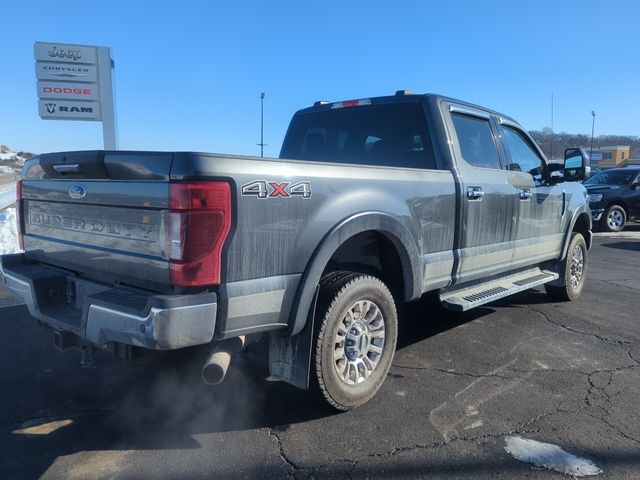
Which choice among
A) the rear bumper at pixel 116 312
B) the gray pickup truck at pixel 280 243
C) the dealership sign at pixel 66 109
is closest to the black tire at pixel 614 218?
the gray pickup truck at pixel 280 243

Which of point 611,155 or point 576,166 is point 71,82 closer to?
point 576,166

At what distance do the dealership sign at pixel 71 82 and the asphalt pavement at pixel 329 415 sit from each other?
1002 centimetres

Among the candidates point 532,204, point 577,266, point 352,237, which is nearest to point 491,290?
point 532,204

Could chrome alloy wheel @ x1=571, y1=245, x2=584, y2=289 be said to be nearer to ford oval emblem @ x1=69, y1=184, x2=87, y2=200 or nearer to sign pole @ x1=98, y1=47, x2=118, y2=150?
ford oval emblem @ x1=69, y1=184, x2=87, y2=200

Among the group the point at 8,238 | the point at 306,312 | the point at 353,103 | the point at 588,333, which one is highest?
the point at 353,103

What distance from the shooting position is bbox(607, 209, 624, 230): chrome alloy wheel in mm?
15156

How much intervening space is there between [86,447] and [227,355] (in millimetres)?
1003

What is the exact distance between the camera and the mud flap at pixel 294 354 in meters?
3.07

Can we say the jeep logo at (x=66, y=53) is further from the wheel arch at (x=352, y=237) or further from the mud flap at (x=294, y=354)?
the mud flap at (x=294, y=354)

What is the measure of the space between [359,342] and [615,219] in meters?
14.5

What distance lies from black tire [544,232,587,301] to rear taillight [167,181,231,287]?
508 cm

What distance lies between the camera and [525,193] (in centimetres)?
515

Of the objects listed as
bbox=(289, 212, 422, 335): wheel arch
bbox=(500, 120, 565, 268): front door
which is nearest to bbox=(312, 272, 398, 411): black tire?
bbox=(289, 212, 422, 335): wheel arch

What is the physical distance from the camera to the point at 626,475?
2.73 m
